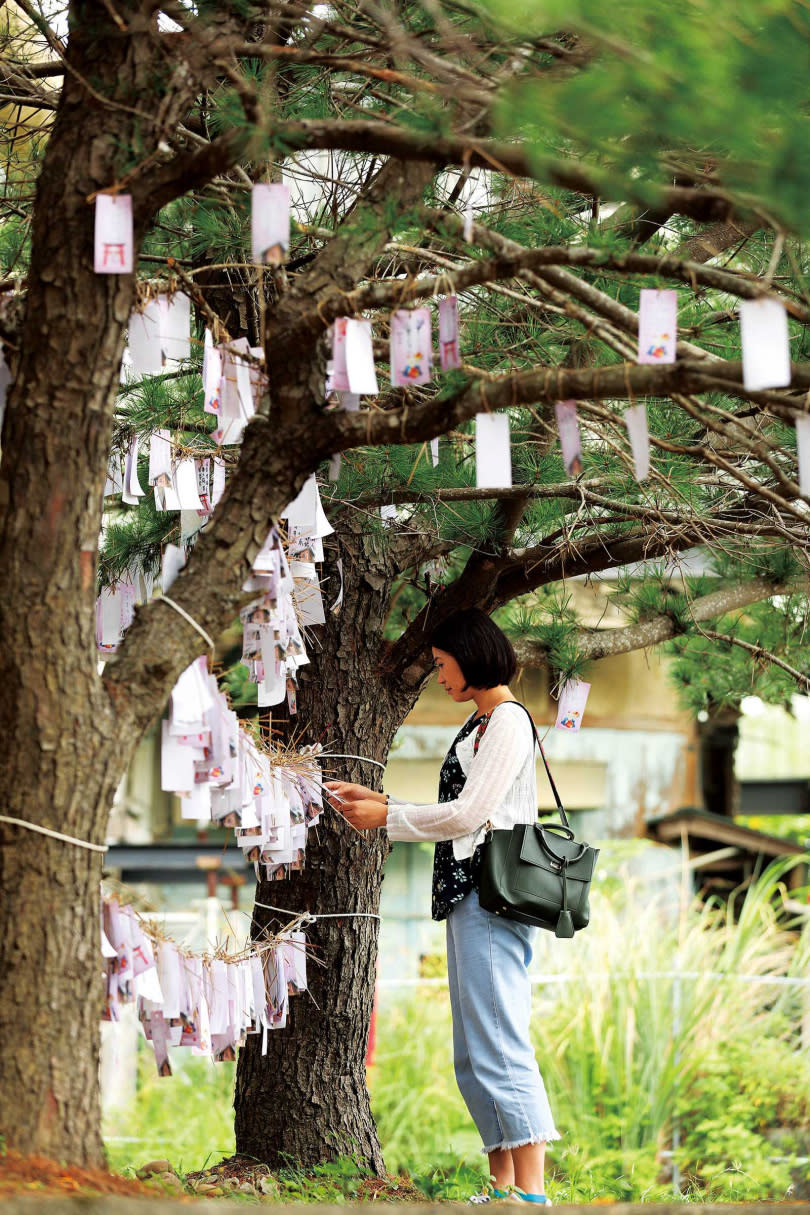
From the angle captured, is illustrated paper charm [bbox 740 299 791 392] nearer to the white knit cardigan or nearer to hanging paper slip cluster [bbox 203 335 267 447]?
hanging paper slip cluster [bbox 203 335 267 447]

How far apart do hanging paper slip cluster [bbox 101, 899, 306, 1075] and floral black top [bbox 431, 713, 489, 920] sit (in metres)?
0.40

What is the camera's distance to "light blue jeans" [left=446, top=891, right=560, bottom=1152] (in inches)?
103

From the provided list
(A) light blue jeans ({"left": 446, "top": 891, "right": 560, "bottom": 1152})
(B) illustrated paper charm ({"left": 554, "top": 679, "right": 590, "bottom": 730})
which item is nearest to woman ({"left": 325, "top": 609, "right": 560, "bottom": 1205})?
(A) light blue jeans ({"left": 446, "top": 891, "right": 560, "bottom": 1152})

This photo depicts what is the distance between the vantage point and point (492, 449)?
206 cm

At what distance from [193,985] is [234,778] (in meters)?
0.43

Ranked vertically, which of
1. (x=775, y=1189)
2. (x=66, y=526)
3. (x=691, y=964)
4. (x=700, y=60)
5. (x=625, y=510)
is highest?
(x=700, y=60)

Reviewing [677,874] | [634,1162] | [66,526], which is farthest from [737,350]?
[677,874]

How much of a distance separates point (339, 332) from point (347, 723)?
146 centimetres

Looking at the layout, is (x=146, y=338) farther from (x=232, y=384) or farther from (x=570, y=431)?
(x=570, y=431)

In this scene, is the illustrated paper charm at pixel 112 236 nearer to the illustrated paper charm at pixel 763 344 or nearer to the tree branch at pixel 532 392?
the tree branch at pixel 532 392

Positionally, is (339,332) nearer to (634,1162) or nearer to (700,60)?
(700,60)

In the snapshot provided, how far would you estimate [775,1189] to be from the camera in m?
5.00

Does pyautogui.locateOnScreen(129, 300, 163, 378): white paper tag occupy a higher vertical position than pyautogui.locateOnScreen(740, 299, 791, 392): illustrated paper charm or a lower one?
higher

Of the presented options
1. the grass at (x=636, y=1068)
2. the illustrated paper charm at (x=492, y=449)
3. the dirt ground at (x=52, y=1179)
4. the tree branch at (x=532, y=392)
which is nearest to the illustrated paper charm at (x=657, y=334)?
the tree branch at (x=532, y=392)
